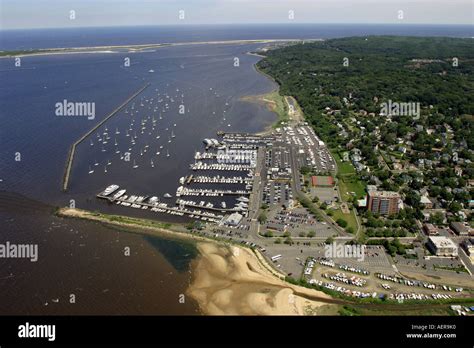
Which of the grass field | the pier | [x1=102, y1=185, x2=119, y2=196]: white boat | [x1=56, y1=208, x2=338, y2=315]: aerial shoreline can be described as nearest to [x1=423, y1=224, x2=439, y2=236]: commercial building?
the grass field

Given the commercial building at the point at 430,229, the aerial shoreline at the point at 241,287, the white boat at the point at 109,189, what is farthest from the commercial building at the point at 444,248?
the white boat at the point at 109,189

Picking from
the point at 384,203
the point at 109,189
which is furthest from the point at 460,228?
the point at 109,189

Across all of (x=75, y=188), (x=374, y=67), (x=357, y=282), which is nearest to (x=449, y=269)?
(x=357, y=282)

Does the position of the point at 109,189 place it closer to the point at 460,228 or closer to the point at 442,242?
the point at 442,242

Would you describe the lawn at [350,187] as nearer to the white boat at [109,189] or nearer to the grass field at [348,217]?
the grass field at [348,217]

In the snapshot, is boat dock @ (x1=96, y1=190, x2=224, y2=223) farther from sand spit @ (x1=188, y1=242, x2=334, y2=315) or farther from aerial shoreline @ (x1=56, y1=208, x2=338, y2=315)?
sand spit @ (x1=188, y1=242, x2=334, y2=315)
